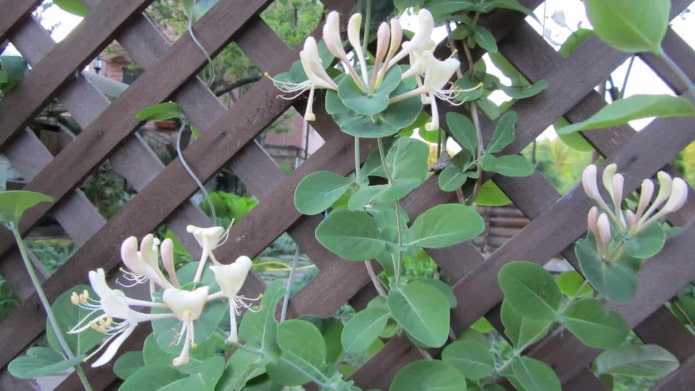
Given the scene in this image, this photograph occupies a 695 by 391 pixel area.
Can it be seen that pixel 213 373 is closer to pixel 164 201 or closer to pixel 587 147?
pixel 164 201

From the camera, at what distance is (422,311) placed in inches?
22.8

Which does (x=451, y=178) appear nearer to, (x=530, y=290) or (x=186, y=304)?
(x=530, y=290)

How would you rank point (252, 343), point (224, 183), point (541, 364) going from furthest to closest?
1. point (224, 183)
2. point (541, 364)
3. point (252, 343)

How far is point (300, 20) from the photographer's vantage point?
3703mm

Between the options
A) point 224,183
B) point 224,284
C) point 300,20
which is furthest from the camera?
point 224,183

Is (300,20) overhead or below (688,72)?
overhead

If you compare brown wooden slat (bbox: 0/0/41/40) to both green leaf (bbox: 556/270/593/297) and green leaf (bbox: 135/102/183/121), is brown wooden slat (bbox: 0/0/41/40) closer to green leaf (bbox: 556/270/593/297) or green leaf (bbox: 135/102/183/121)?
green leaf (bbox: 135/102/183/121)

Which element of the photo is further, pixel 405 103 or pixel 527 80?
pixel 527 80

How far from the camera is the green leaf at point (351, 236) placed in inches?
22.6

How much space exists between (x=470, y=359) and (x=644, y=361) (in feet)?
0.79

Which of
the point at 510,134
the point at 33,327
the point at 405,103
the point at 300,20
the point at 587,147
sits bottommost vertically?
the point at 587,147

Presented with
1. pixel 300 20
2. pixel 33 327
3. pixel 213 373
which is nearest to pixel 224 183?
pixel 300 20

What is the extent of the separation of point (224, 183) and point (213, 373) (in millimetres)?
6354

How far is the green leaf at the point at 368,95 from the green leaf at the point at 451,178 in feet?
0.72
